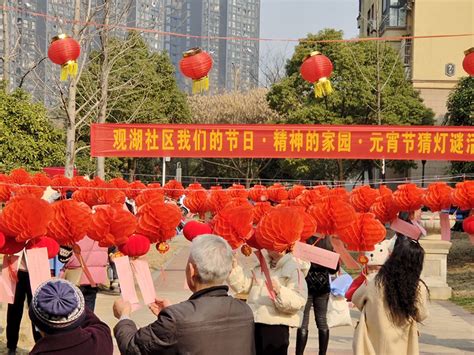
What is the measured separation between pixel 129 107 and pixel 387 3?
55.9ft

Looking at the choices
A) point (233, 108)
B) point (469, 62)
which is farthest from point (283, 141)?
point (233, 108)

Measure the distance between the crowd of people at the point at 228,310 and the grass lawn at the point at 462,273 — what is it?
6.48 m

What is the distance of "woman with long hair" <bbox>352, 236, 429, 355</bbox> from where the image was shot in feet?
15.5

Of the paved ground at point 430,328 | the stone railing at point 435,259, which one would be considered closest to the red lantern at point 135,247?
the paved ground at point 430,328

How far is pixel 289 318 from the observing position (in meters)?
5.46

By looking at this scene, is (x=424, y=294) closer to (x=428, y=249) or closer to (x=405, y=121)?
(x=428, y=249)

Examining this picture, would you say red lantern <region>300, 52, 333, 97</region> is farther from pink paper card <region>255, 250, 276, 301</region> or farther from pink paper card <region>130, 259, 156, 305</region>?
pink paper card <region>130, 259, 156, 305</region>

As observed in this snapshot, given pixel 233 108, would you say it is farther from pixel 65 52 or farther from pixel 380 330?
pixel 380 330

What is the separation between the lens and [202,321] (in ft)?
11.9

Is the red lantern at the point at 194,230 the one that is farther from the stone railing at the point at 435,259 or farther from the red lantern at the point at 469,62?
the stone railing at the point at 435,259

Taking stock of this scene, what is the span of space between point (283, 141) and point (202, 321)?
9.11m

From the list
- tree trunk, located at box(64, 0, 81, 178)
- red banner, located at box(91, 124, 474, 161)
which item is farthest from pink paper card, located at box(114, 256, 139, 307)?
tree trunk, located at box(64, 0, 81, 178)

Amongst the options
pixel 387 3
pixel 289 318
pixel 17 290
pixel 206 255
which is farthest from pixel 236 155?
pixel 387 3

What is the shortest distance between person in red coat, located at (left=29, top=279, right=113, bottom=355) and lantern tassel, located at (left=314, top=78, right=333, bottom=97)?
7.91 meters
